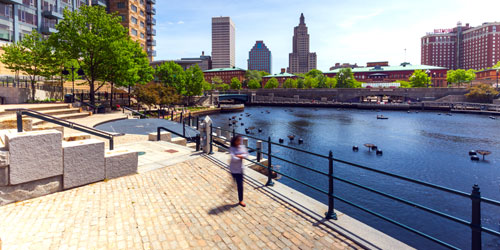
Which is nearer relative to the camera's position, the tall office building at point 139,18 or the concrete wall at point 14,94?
the concrete wall at point 14,94

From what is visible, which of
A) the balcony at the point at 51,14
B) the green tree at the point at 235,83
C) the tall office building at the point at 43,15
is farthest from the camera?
the green tree at the point at 235,83

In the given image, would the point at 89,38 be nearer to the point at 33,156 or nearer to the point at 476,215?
the point at 33,156

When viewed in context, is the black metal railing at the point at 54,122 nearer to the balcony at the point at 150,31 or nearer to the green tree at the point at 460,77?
the balcony at the point at 150,31

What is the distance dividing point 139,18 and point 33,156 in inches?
3432

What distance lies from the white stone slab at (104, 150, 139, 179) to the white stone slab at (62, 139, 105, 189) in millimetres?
257

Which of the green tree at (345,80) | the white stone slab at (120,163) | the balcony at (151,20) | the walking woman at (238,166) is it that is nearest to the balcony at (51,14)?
the balcony at (151,20)

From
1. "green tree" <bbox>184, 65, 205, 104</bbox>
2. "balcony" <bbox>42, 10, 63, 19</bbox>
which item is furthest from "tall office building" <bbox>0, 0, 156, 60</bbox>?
"green tree" <bbox>184, 65, 205, 104</bbox>

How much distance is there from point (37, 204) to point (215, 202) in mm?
4331

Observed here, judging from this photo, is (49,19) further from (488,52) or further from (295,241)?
(488,52)

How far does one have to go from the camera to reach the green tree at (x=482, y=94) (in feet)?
313

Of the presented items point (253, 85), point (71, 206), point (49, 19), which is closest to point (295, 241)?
point (71, 206)

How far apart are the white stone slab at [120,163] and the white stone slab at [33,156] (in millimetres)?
1487

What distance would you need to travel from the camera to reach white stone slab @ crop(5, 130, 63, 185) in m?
6.95

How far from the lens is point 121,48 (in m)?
35.9
